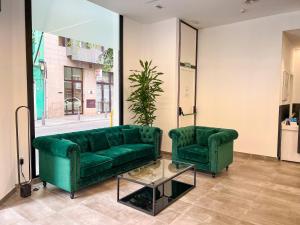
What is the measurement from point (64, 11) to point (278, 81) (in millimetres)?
4579

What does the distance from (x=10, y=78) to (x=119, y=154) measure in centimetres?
197

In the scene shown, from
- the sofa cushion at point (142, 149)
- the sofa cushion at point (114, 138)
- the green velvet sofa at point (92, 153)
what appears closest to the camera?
the green velvet sofa at point (92, 153)

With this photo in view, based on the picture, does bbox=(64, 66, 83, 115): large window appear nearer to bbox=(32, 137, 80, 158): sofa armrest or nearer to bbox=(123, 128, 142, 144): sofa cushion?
bbox=(123, 128, 142, 144): sofa cushion

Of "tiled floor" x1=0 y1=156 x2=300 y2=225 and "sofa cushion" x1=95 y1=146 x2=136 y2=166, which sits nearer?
"tiled floor" x1=0 y1=156 x2=300 y2=225

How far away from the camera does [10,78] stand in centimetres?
317

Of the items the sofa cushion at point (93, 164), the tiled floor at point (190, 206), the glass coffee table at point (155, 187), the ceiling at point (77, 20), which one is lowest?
the tiled floor at point (190, 206)

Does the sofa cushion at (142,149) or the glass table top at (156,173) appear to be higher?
the sofa cushion at (142,149)

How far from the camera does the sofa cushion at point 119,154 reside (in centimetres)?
368

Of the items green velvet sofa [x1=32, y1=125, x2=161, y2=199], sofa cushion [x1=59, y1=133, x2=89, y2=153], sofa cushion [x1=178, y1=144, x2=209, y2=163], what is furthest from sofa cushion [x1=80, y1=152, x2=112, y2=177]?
sofa cushion [x1=178, y1=144, x2=209, y2=163]

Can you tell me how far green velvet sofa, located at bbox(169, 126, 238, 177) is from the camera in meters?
3.85

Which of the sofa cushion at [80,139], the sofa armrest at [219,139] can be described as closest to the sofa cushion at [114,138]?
the sofa cushion at [80,139]

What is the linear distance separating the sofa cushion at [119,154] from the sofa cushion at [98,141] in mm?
123

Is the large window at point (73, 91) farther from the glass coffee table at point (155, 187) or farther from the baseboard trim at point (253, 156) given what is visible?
the baseboard trim at point (253, 156)

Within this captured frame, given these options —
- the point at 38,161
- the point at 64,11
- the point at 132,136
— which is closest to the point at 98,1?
the point at 64,11
